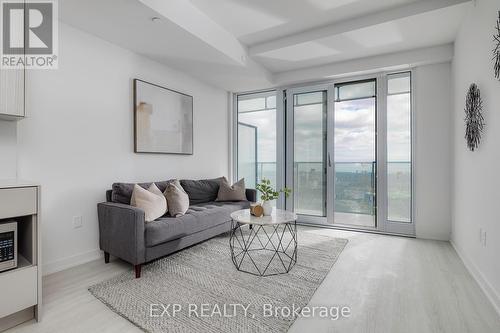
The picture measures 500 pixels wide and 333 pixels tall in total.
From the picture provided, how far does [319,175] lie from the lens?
4.17m

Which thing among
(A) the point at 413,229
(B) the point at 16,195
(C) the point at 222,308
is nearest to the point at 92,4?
(B) the point at 16,195

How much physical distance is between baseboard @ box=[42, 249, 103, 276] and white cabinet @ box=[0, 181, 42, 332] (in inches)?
27.7

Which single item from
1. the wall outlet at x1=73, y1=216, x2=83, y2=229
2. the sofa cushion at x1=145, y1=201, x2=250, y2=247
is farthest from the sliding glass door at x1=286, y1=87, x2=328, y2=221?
the wall outlet at x1=73, y1=216, x2=83, y2=229

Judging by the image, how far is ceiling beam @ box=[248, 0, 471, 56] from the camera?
2.48 m

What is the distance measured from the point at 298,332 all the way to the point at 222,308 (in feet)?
1.76

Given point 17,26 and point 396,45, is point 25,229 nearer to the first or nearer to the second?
point 17,26

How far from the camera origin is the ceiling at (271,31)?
2361 mm

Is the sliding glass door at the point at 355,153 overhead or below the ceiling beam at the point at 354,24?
below

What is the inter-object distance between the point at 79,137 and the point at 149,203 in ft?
3.24

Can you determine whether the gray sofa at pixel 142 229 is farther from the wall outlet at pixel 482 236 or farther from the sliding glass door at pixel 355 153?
the wall outlet at pixel 482 236

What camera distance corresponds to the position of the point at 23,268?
5.15 feet

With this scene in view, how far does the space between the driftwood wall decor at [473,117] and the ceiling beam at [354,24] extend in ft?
2.92

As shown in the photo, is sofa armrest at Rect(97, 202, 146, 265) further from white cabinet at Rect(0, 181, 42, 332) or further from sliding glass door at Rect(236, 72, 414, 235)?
sliding glass door at Rect(236, 72, 414, 235)

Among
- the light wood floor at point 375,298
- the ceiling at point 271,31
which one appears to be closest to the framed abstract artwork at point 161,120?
the ceiling at point 271,31
